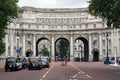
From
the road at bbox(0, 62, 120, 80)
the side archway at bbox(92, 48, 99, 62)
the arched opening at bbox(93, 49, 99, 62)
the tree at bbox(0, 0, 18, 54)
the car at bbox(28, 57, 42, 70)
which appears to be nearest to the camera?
the road at bbox(0, 62, 120, 80)

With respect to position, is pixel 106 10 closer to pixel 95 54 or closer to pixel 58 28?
pixel 95 54

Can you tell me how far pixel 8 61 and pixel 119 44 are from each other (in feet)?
267

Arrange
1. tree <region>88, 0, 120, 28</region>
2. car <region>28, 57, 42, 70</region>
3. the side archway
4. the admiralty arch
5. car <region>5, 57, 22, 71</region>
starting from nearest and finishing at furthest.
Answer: tree <region>88, 0, 120, 28</region>, car <region>5, 57, 22, 71</region>, car <region>28, 57, 42, 70</region>, the side archway, the admiralty arch

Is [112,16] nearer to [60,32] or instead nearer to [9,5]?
[9,5]

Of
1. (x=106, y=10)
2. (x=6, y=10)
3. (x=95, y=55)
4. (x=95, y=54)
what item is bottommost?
(x=95, y=55)

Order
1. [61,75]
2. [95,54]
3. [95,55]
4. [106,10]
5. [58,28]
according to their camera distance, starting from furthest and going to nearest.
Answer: [58,28] < [95,55] < [95,54] < [106,10] < [61,75]

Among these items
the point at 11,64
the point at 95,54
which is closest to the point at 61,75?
the point at 11,64

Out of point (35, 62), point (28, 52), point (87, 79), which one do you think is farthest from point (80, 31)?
point (87, 79)

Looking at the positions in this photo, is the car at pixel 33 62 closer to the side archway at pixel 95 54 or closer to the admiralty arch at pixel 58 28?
the admiralty arch at pixel 58 28

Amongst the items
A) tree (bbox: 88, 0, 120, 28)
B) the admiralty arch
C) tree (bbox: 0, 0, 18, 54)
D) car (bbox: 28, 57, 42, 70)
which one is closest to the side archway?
the admiralty arch

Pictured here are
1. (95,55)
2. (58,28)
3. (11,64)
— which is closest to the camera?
(11,64)

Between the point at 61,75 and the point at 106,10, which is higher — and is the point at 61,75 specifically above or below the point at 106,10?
below

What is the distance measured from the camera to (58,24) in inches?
5906

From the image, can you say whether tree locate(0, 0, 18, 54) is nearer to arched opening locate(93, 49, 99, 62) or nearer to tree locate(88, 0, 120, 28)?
tree locate(88, 0, 120, 28)
